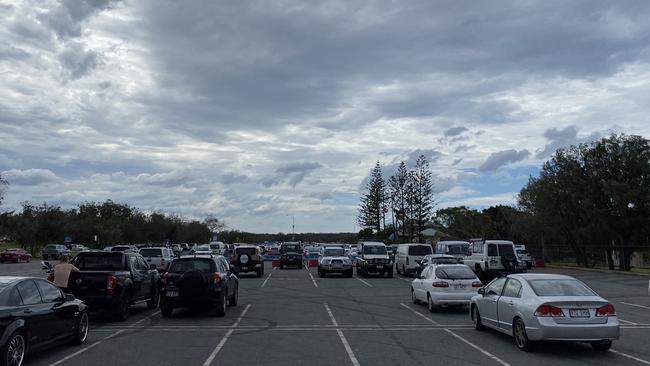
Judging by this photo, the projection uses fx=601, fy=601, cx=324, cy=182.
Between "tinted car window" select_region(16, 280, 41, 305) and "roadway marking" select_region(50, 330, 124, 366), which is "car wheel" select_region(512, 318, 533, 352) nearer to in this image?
"roadway marking" select_region(50, 330, 124, 366)

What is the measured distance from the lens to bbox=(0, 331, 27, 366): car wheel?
8781 mm

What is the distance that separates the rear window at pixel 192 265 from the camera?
16922 millimetres

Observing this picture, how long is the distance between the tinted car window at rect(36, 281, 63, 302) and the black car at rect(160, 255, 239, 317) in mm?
4783

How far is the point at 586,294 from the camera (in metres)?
11.4

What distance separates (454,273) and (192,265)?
7583 mm

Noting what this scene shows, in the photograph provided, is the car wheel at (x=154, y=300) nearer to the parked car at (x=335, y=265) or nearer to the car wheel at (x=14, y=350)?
the car wheel at (x=14, y=350)

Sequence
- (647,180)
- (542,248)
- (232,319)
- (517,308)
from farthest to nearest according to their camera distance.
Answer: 1. (542,248)
2. (647,180)
3. (232,319)
4. (517,308)

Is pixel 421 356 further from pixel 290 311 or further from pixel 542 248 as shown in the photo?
pixel 542 248

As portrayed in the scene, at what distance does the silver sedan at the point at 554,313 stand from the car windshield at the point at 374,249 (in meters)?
24.0

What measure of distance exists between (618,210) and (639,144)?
5.12 metres

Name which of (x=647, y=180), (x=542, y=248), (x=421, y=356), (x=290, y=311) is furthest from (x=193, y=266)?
(x=542, y=248)

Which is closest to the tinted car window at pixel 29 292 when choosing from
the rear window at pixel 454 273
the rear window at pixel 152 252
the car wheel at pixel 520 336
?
the car wheel at pixel 520 336

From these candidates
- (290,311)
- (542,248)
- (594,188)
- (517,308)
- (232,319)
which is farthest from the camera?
(542,248)

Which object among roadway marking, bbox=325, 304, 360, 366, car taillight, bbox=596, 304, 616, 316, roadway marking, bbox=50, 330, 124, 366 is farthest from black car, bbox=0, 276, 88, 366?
car taillight, bbox=596, 304, 616, 316
